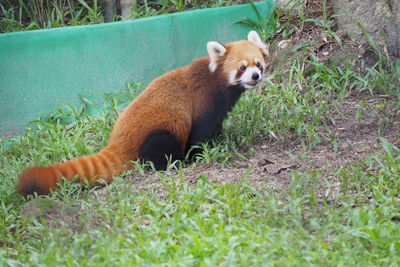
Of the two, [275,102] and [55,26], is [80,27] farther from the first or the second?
[275,102]

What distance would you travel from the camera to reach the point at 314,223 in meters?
3.41

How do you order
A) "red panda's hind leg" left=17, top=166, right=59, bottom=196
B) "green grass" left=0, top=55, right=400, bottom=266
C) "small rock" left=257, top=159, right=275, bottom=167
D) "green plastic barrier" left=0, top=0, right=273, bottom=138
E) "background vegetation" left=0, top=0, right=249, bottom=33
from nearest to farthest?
"green grass" left=0, top=55, right=400, bottom=266, "red panda's hind leg" left=17, top=166, right=59, bottom=196, "small rock" left=257, top=159, right=275, bottom=167, "green plastic barrier" left=0, top=0, right=273, bottom=138, "background vegetation" left=0, top=0, right=249, bottom=33

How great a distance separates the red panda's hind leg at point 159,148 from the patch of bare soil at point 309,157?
134mm

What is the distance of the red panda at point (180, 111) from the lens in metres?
4.81

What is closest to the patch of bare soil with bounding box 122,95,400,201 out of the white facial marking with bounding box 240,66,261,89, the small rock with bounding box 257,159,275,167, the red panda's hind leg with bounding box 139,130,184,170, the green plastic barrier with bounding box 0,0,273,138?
the small rock with bounding box 257,159,275,167

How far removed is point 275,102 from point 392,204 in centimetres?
231

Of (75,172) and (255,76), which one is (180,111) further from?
(75,172)

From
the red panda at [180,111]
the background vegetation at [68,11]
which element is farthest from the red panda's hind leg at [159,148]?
the background vegetation at [68,11]

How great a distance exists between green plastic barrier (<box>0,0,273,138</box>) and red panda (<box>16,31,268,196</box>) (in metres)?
1.22

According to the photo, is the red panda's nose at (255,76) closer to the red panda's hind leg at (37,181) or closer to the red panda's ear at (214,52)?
the red panda's ear at (214,52)

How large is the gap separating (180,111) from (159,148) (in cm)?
40

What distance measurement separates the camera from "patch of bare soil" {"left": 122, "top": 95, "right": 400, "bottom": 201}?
4.43 m

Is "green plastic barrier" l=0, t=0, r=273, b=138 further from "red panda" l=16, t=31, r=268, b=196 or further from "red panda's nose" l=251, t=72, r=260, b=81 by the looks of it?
"red panda's nose" l=251, t=72, r=260, b=81

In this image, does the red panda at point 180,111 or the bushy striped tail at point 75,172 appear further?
the red panda at point 180,111
